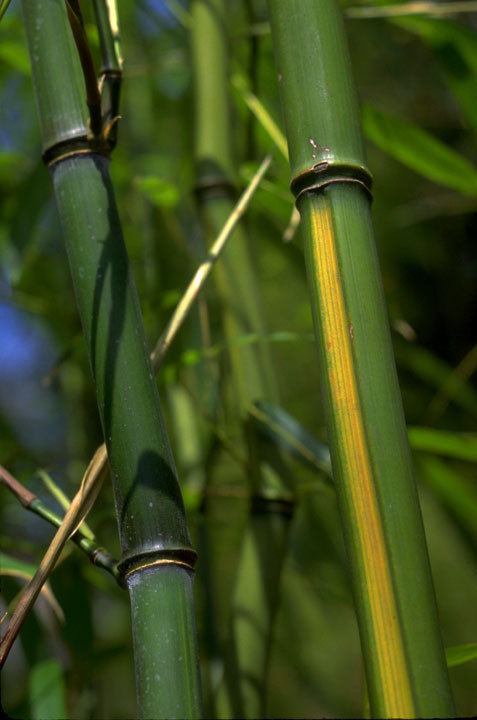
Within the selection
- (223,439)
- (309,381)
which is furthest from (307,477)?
(223,439)

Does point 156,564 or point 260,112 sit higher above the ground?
point 260,112

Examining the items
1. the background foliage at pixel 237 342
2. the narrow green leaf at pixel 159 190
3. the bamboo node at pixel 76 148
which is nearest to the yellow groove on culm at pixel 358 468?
the bamboo node at pixel 76 148

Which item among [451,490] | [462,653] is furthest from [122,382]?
[451,490]

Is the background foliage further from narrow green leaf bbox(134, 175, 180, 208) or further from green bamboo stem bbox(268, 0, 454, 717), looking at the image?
green bamboo stem bbox(268, 0, 454, 717)

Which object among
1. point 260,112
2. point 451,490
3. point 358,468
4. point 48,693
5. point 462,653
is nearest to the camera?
point 358,468

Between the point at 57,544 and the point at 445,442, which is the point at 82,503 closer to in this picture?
the point at 57,544
